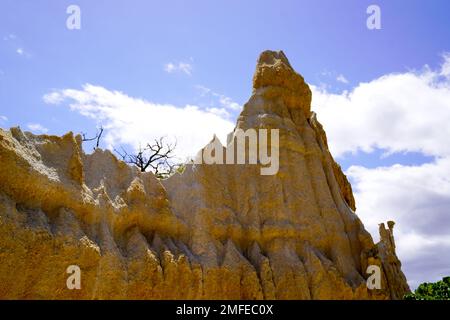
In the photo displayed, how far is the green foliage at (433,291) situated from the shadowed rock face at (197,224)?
2.11 meters

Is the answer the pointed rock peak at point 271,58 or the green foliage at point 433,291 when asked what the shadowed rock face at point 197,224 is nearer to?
the pointed rock peak at point 271,58

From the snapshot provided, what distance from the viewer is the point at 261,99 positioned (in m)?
17.4

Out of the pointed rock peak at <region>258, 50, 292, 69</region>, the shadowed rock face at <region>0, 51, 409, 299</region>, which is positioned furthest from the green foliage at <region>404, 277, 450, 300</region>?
the pointed rock peak at <region>258, 50, 292, 69</region>

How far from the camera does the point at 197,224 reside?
43.0 feet

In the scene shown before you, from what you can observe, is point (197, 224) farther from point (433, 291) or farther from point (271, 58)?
point (271, 58)

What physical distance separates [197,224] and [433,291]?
6708 mm

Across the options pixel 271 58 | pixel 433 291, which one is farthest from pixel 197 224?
pixel 271 58

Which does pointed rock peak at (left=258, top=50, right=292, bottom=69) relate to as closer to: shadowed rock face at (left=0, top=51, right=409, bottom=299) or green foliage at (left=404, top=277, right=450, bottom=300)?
shadowed rock face at (left=0, top=51, right=409, bottom=299)

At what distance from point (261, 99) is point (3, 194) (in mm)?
10410

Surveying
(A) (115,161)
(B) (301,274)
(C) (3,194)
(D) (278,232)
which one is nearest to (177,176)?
(A) (115,161)

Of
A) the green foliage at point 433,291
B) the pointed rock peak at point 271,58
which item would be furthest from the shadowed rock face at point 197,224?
the green foliage at point 433,291

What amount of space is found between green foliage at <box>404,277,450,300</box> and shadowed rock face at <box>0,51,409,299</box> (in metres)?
2.11
